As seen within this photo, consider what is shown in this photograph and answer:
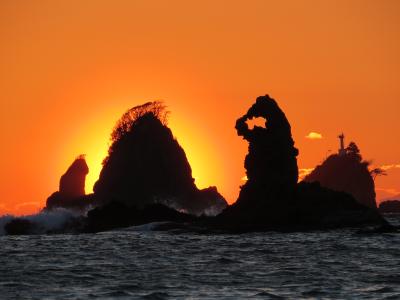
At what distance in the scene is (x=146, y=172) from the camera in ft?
570

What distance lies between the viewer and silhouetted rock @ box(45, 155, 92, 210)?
17125 cm

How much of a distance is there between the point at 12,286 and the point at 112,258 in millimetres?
14626

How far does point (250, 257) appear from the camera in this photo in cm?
5144

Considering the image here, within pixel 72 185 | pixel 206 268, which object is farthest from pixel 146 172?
pixel 206 268

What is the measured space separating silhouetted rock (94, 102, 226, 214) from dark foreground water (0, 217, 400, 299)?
101 meters

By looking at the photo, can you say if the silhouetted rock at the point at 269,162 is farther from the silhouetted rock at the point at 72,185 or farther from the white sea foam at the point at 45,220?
the silhouetted rock at the point at 72,185

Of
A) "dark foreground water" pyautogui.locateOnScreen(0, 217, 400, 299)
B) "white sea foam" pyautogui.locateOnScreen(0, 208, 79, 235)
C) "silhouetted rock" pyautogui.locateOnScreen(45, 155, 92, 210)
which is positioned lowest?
"dark foreground water" pyautogui.locateOnScreen(0, 217, 400, 299)

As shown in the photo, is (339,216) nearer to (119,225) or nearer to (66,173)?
(119,225)

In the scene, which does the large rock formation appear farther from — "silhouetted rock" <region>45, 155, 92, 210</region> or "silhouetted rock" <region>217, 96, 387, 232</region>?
"silhouetted rock" <region>45, 155, 92, 210</region>

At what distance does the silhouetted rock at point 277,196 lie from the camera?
83688 millimetres

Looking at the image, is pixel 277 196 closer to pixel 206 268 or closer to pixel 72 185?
pixel 206 268

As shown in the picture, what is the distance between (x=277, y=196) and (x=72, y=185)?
102474 mm

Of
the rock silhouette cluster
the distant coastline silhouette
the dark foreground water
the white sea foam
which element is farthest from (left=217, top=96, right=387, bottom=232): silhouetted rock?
the rock silhouette cluster

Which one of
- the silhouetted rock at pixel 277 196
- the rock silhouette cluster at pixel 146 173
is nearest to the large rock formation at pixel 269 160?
the silhouetted rock at pixel 277 196
